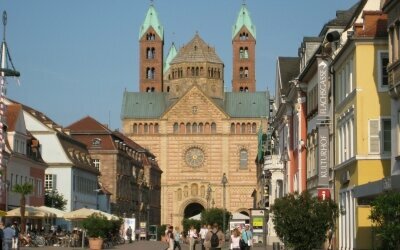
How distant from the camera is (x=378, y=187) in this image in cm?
3284

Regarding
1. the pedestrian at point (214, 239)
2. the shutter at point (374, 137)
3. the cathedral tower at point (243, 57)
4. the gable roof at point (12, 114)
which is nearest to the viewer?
the shutter at point (374, 137)

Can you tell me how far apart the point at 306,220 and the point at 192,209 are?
14130 centimetres

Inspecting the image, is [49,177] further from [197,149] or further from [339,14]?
[197,149]

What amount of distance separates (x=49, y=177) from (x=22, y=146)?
1710 centimetres

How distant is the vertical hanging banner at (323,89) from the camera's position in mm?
49062

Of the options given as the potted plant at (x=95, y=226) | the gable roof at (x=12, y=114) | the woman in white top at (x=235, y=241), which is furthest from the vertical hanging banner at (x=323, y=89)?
the gable roof at (x=12, y=114)

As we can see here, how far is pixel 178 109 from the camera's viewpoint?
176 m

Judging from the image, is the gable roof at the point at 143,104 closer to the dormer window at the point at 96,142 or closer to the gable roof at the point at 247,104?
the gable roof at the point at 247,104

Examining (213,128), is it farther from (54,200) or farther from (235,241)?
(235,241)

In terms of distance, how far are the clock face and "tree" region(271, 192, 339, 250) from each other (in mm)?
136170

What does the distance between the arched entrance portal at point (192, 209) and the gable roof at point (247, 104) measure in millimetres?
15194

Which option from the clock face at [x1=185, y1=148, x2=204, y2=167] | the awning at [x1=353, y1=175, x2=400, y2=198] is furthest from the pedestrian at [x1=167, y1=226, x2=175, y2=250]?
the clock face at [x1=185, y1=148, x2=204, y2=167]

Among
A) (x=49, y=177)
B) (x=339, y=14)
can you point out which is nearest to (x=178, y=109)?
(x=49, y=177)

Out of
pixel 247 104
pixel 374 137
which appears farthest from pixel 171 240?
pixel 247 104
